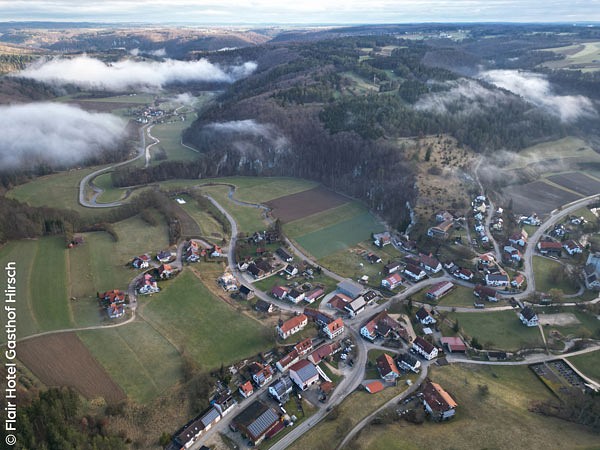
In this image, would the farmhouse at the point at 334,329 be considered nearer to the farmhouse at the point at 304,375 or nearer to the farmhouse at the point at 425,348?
the farmhouse at the point at 304,375

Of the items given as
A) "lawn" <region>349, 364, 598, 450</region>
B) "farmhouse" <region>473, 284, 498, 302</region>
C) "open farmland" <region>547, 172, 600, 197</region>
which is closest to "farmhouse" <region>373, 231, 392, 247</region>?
"farmhouse" <region>473, 284, 498, 302</region>

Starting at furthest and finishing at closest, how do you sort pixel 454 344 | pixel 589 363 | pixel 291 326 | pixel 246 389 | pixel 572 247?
pixel 572 247 → pixel 291 326 → pixel 454 344 → pixel 589 363 → pixel 246 389

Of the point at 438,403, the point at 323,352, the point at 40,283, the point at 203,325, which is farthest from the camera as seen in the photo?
the point at 40,283

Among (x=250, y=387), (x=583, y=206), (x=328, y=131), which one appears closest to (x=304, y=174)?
(x=328, y=131)

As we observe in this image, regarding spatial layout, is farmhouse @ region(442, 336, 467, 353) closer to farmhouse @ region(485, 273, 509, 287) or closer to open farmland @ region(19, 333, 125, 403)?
farmhouse @ region(485, 273, 509, 287)

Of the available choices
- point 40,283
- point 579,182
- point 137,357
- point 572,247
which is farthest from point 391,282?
point 579,182

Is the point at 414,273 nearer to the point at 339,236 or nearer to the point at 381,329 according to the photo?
the point at 381,329
